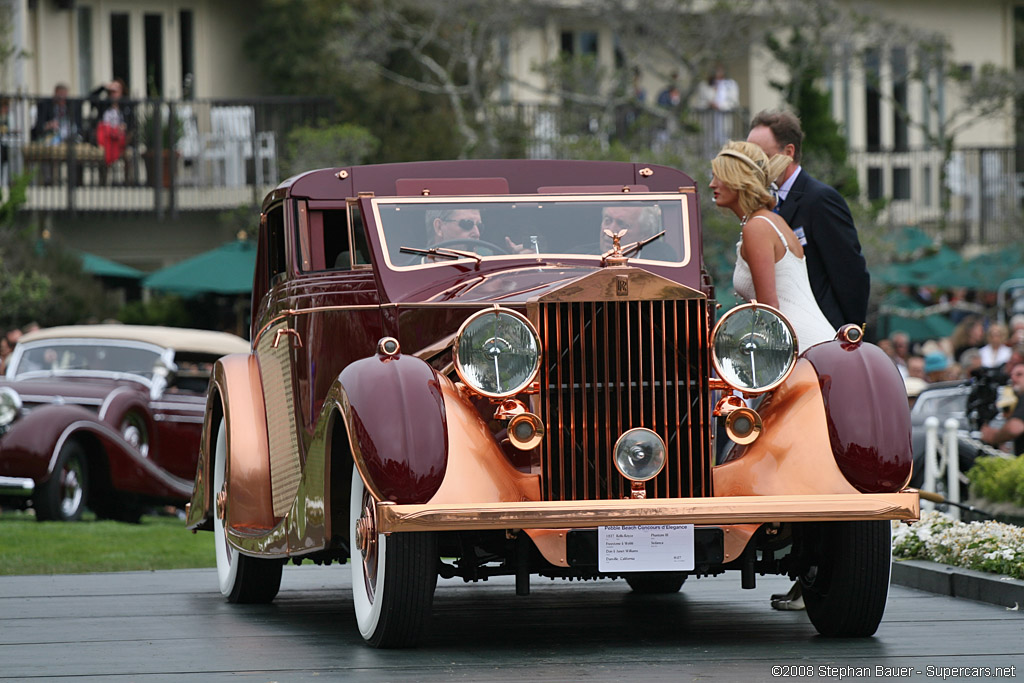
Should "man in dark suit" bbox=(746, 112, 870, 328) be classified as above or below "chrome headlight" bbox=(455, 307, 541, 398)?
above

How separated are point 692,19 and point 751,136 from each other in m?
18.9

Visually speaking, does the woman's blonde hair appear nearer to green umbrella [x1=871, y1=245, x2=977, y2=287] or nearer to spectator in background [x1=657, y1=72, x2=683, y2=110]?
green umbrella [x1=871, y1=245, x2=977, y2=287]

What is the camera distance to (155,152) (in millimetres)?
25594

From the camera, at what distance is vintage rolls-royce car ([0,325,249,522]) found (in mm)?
14055

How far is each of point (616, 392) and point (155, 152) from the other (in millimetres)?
20720

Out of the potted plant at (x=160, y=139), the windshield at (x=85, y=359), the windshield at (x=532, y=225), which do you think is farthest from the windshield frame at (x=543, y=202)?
the potted plant at (x=160, y=139)

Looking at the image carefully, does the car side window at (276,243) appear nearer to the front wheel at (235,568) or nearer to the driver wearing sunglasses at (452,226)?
the front wheel at (235,568)

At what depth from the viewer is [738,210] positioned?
720 centimetres

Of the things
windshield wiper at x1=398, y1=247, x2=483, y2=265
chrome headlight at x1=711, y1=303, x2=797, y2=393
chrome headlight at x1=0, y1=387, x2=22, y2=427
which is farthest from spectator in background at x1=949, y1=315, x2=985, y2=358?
chrome headlight at x1=711, y1=303, x2=797, y2=393

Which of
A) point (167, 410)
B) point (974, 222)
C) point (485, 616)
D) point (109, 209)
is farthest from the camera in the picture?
point (974, 222)

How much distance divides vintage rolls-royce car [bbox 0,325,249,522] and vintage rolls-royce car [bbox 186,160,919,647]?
766cm

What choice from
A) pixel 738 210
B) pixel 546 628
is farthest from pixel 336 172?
pixel 546 628

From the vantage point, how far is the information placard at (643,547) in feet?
18.8

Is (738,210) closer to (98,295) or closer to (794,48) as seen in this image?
(98,295)
